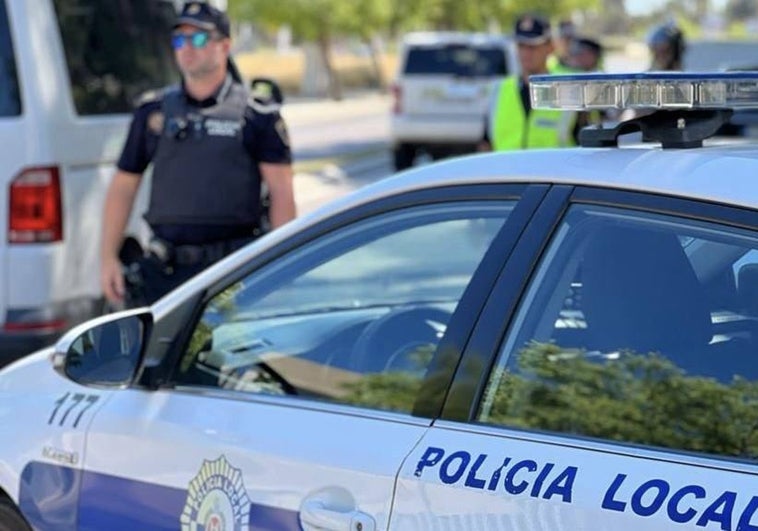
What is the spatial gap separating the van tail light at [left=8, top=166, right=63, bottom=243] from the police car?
218cm

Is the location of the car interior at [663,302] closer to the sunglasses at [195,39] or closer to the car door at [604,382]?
the car door at [604,382]

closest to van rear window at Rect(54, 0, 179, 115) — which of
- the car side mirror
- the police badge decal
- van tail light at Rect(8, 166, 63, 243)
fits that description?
van tail light at Rect(8, 166, 63, 243)

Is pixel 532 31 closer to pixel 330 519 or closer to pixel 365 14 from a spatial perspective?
pixel 330 519

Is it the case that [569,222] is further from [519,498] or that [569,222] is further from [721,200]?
[519,498]

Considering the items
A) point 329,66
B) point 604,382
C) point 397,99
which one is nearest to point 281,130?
point 604,382

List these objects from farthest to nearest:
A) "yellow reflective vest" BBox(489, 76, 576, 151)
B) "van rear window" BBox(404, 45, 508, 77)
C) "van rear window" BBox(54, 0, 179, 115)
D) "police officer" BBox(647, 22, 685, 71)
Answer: "van rear window" BBox(404, 45, 508, 77) < "police officer" BBox(647, 22, 685, 71) < "yellow reflective vest" BBox(489, 76, 576, 151) < "van rear window" BBox(54, 0, 179, 115)

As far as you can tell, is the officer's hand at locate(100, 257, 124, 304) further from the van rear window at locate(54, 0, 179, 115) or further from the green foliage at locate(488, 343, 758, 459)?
the green foliage at locate(488, 343, 758, 459)

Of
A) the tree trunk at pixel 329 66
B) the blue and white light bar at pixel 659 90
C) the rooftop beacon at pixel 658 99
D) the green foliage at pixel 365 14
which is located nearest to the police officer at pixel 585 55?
the rooftop beacon at pixel 658 99

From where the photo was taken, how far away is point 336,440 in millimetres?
2576

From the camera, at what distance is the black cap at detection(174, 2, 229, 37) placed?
4.91 metres

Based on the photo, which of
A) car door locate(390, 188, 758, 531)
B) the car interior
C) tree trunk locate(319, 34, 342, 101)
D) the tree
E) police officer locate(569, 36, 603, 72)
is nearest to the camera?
car door locate(390, 188, 758, 531)

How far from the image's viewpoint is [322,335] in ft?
11.0

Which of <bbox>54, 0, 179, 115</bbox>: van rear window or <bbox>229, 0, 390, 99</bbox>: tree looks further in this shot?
<bbox>229, 0, 390, 99</bbox>: tree

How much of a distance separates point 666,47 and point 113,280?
3.82 meters
